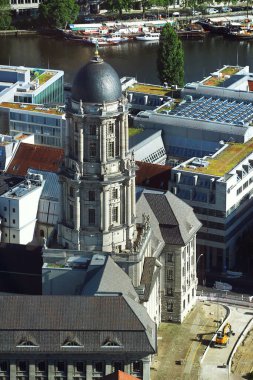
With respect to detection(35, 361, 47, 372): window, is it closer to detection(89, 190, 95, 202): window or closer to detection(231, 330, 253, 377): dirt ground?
detection(89, 190, 95, 202): window

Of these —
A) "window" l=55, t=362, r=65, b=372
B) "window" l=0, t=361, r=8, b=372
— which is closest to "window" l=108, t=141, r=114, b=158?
"window" l=55, t=362, r=65, b=372

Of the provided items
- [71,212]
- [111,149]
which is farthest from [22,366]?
[111,149]

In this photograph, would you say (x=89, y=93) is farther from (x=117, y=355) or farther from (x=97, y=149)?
(x=117, y=355)

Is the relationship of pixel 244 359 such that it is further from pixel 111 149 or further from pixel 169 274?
pixel 111 149

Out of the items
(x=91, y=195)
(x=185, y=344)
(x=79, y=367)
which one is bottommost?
(x=185, y=344)

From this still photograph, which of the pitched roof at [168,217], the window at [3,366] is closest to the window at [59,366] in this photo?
the window at [3,366]

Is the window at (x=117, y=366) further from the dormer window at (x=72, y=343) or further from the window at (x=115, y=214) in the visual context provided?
the window at (x=115, y=214)
